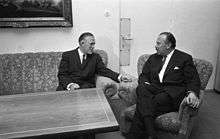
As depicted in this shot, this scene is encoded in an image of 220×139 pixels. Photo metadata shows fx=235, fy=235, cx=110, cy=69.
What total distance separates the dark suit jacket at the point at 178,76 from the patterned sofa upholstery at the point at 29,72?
0.62m

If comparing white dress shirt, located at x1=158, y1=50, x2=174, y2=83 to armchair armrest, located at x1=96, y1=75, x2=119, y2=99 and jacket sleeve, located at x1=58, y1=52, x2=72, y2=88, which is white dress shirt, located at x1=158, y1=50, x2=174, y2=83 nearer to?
armchair armrest, located at x1=96, y1=75, x2=119, y2=99

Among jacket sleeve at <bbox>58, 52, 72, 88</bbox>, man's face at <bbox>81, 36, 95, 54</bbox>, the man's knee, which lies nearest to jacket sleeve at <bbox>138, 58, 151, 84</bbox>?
the man's knee

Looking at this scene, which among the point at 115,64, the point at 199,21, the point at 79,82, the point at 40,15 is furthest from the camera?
the point at 199,21

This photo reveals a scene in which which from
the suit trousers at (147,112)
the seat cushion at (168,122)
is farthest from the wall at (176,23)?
the seat cushion at (168,122)

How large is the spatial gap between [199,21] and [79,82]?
2188 millimetres

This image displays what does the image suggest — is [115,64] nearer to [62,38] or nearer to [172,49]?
[62,38]

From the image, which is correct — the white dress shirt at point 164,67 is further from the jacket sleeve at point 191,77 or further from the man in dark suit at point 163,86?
the jacket sleeve at point 191,77

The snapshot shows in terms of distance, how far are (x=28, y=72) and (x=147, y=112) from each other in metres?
1.59

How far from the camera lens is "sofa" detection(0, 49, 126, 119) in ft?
9.42

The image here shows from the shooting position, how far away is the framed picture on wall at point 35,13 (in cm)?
294

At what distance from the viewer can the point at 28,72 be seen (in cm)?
292

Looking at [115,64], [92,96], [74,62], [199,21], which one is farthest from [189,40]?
[92,96]

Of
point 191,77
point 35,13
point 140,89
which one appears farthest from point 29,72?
point 191,77

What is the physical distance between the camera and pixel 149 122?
2.13 meters
